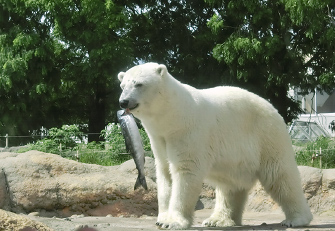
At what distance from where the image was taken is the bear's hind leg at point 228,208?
269 inches

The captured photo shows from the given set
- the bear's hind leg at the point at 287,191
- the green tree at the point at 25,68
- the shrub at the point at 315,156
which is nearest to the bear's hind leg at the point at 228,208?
the bear's hind leg at the point at 287,191

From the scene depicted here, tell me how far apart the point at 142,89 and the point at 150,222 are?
208 centimetres

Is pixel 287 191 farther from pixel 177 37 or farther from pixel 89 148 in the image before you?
pixel 177 37

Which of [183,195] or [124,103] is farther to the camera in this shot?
[183,195]

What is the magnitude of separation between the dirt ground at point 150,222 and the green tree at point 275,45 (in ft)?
22.6

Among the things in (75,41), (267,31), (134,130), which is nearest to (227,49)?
(267,31)

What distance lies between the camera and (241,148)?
21.8 ft

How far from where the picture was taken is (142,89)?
20.0 ft

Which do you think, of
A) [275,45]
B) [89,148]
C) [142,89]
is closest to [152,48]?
[275,45]

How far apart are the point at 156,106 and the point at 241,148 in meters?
1.09

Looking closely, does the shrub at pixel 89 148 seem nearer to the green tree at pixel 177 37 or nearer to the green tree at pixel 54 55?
the green tree at pixel 54 55

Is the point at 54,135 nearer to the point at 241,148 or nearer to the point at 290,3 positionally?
the point at 290,3

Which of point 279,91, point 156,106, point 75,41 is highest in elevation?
point 75,41

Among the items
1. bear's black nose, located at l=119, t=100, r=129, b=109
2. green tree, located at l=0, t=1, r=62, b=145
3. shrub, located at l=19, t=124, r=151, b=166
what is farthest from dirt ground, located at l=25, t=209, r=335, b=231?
green tree, located at l=0, t=1, r=62, b=145
